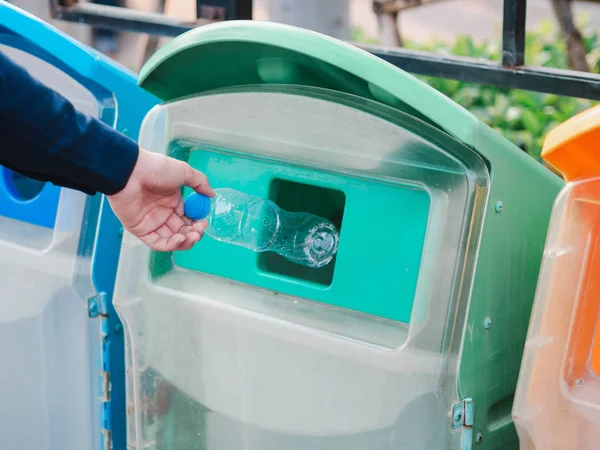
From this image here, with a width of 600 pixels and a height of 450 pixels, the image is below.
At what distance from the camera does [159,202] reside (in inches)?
72.8

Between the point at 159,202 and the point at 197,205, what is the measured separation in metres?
0.11

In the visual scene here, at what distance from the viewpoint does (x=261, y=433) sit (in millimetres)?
1787

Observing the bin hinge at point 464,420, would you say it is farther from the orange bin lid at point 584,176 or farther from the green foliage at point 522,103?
the green foliage at point 522,103

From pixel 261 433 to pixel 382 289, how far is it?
42 centimetres

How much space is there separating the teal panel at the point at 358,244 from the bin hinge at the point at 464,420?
184mm

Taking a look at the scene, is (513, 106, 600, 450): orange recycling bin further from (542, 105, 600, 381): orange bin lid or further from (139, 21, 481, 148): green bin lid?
(139, 21, 481, 148): green bin lid

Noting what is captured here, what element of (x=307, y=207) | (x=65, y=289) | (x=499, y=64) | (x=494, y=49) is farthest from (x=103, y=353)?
(x=494, y=49)

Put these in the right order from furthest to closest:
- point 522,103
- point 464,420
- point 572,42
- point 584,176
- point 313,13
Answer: point 522,103
point 572,42
point 313,13
point 464,420
point 584,176

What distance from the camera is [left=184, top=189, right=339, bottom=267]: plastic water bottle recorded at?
1.80m

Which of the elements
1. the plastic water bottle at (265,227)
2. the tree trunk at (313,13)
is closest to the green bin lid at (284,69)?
the plastic water bottle at (265,227)

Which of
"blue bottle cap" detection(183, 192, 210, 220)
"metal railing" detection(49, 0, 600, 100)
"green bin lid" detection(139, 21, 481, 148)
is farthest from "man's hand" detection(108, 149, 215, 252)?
"metal railing" detection(49, 0, 600, 100)

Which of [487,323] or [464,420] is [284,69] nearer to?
[487,323]

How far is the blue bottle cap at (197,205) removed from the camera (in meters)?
1.78

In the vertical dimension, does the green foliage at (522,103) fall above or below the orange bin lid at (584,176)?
above
